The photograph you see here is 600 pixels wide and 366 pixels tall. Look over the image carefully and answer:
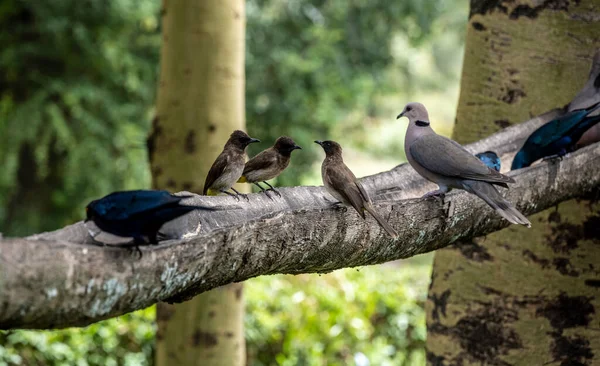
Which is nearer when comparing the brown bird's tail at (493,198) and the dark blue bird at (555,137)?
the brown bird's tail at (493,198)

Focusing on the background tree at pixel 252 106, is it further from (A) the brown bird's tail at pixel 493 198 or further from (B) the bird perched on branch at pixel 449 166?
(A) the brown bird's tail at pixel 493 198

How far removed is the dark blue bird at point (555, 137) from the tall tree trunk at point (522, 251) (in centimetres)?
59

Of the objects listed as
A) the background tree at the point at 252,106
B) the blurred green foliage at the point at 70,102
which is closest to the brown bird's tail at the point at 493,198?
the background tree at the point at 252,106

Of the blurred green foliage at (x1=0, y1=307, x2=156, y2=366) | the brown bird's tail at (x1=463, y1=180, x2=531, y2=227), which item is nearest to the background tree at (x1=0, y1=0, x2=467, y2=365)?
the blurred green foliage at (x1=0, y1=307, x2=156, y2=366)

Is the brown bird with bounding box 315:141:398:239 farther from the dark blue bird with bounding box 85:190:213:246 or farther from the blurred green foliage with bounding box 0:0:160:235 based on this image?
the blurred green foliage with bounding box 0:0:160:235

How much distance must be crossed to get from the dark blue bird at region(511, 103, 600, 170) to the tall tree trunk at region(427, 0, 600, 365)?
1.94ft

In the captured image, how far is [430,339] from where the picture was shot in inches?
166

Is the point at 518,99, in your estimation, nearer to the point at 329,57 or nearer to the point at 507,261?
the point at 507,261

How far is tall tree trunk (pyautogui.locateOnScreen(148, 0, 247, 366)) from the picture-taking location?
4.48m

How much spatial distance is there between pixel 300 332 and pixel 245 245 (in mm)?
4129

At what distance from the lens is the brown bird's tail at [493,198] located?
2688 mm

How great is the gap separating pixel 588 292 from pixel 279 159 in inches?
74.9

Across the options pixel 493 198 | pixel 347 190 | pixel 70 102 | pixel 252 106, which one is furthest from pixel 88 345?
pixel 493 198

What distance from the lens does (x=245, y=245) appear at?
A: 214 centimetres
